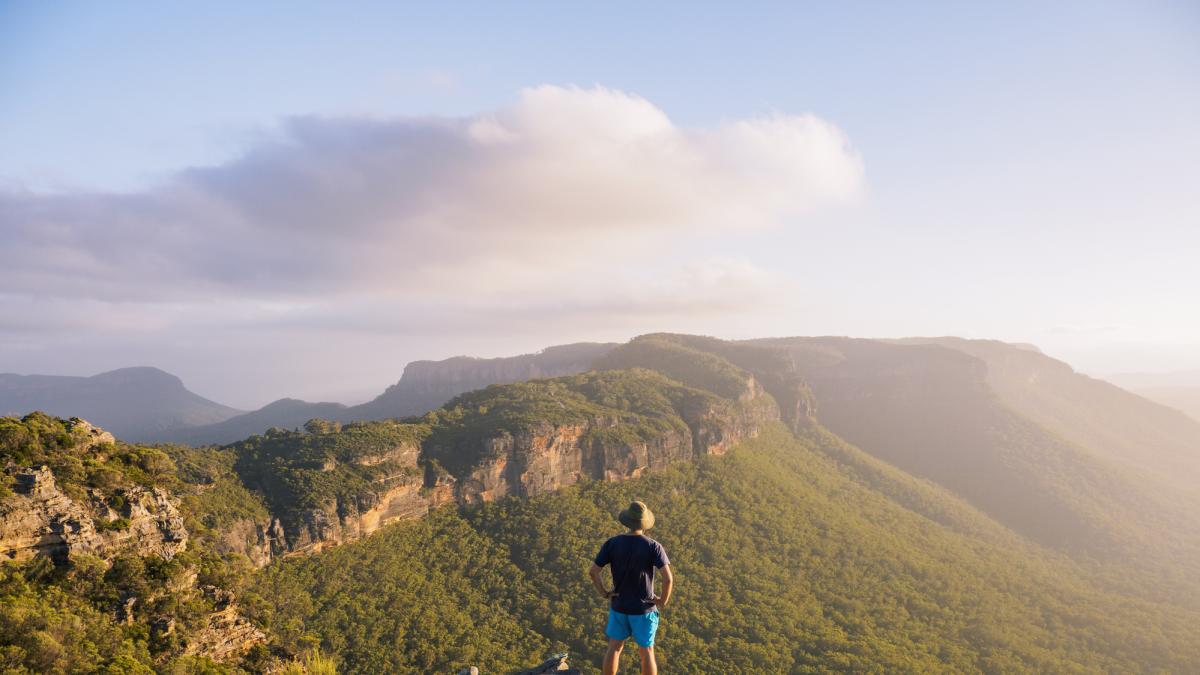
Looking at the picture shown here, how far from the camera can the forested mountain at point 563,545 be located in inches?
844

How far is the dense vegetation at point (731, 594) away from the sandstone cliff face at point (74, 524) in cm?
917

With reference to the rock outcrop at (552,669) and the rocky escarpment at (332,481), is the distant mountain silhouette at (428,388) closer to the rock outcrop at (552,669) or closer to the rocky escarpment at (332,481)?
the rocky escarpment at (332,481)

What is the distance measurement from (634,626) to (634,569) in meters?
1.26

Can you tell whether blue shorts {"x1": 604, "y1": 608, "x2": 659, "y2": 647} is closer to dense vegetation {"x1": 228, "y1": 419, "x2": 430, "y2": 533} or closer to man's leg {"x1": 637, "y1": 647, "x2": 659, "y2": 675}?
man's leg {"x1": 637, "y1": 647, "x2": 659, "y2": 675}

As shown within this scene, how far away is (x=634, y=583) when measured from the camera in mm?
10227

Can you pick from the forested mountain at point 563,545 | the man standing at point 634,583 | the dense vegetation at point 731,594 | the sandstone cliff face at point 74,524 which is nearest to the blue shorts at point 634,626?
the man standing at point 634,583

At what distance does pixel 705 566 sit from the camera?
59156mm

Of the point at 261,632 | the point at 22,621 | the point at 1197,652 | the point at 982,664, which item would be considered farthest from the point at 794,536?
the point at 22,621

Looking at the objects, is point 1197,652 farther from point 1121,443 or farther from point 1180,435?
point 1180,435

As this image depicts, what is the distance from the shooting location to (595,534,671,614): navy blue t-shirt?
33.4 ft

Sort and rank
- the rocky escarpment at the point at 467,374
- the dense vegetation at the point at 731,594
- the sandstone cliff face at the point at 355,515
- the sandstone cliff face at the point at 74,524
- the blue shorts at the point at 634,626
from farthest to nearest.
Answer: the rocky escarpment at the point at 467,374 < the sandstone cliff face at the point at 355,515 < the dense vegetation at the point at 731,594 < the sandstone cliff face at the point at 74,524 < the blue shorts at the point at 634,626

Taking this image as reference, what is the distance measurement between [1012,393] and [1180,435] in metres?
39.4

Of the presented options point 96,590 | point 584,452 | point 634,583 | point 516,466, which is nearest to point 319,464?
point 516,466

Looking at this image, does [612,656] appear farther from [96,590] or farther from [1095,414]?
[1095,414]
